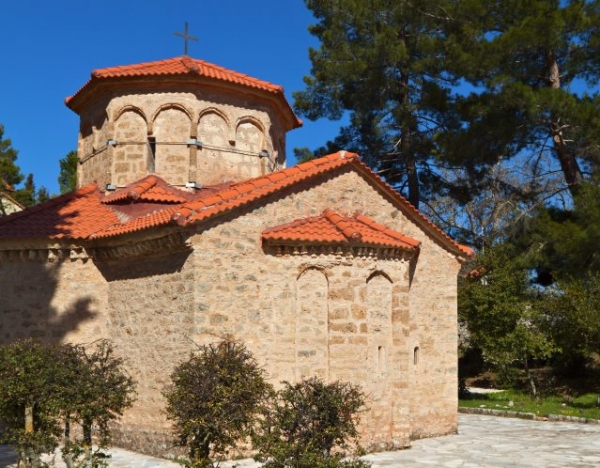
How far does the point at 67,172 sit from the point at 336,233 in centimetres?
2397

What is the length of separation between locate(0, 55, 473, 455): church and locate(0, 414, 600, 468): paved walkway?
41cm

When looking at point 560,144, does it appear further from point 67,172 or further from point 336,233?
point 67,172

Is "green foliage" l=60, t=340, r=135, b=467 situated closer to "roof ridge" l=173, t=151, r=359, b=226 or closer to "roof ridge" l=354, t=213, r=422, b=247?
"roof ridge" l=173, t=151, r=359, b=226

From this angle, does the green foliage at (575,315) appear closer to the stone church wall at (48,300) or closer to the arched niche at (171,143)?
the arched niche at (171,143)

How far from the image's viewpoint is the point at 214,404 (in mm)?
6441

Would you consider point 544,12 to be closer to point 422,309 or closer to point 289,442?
point 422,309

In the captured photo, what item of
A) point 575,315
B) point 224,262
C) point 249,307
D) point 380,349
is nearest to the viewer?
point 224,262

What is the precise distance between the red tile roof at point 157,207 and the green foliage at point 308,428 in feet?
11.3

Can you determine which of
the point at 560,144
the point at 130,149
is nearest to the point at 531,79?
the point at 560,144

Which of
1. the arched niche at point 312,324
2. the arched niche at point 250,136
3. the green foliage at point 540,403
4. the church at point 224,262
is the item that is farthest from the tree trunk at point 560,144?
the arched niche at point 312,324

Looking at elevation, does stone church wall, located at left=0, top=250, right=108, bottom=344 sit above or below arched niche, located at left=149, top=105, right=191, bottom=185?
below

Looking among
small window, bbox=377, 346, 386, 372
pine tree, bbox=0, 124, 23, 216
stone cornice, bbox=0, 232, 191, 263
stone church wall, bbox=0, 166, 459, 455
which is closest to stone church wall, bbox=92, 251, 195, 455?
stone church wall, bbox=0, 166, 459, 455

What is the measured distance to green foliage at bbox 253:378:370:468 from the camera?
5777 mm

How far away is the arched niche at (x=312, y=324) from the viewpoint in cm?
917
